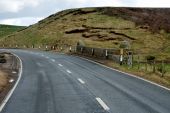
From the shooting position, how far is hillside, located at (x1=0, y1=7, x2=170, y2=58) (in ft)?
256

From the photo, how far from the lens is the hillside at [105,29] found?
77956 millimetres

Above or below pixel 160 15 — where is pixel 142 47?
below

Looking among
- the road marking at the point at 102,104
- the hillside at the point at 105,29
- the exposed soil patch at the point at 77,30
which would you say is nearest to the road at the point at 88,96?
the road marking at the point at 102,104

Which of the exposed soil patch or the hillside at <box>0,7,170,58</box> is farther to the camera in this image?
the exposed soil patch

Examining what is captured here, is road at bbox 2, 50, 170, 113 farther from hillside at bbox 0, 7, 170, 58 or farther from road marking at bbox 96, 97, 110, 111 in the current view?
hillside at bbox 0, 7, 170, 58

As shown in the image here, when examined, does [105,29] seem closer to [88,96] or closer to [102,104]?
[88,96]

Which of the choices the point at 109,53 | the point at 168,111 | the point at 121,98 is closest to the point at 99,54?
the point at 109,53

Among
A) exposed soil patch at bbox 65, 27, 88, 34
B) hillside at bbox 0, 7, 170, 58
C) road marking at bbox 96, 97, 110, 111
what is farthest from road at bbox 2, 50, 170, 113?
exposed soil patch at bbox 65, 27, 88, 34

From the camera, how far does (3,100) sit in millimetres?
16391

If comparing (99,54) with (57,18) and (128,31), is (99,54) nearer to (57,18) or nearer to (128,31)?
(128,31)

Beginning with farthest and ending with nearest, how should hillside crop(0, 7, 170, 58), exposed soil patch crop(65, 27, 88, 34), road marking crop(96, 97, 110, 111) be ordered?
exposed soil patch crop(65, 27, 88, 34)
hillside crop(0, 7, 170, 58)
road marking crop(96, 97, 110, 111)

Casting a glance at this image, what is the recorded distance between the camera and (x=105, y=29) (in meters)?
86.6

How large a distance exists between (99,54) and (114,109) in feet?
96.8

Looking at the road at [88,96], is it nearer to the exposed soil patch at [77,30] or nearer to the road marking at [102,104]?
the road marking at [102,104]
